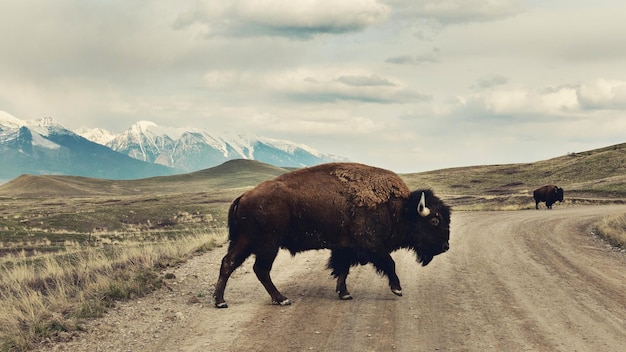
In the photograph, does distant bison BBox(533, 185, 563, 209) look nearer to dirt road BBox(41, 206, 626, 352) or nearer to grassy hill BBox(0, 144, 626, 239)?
grassy hill BBox(0, 144, 626, 239)

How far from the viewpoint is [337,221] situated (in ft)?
33.9

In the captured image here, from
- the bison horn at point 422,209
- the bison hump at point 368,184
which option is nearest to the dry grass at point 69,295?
the bison hump at point 368,184

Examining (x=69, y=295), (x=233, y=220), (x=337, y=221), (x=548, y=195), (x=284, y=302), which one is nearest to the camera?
(x=284, y=302)

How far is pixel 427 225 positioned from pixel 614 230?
1429 centimetres

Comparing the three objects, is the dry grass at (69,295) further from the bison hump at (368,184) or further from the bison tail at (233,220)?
the bison hump at (368,184)

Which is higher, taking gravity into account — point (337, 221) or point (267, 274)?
point (337, 221)

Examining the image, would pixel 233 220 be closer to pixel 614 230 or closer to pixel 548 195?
pixel 614 230

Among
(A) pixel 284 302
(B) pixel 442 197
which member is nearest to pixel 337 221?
(A) pixel 284 302

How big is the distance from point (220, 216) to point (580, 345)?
137 feet

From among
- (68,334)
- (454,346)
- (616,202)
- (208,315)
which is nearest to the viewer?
(454,346)

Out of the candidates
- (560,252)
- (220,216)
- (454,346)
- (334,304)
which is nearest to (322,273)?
(334,304)

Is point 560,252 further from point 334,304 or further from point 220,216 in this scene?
point 220,216

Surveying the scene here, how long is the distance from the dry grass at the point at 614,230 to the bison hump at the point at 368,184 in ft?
37.6

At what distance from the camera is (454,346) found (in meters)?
7.50
